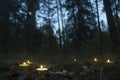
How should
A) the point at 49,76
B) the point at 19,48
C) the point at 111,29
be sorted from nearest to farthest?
the point at 49,76, the point at 111,29, the point at 19,48

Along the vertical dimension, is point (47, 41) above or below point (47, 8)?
below

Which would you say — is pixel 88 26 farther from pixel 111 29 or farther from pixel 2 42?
pixel 2 42

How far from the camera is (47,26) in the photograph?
98.4 feet

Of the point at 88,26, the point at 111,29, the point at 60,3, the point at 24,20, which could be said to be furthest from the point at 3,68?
the point at 60,3

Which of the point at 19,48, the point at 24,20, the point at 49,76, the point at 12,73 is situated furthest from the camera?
the point at 24,20

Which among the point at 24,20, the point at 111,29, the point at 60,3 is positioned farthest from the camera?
the point at 60,3

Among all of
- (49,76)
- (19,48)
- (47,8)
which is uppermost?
(47,8)

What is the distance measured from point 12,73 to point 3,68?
982 mm

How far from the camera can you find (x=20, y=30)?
22.2 metres

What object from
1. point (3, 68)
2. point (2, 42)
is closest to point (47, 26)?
point (2, 42)

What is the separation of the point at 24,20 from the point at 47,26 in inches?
290

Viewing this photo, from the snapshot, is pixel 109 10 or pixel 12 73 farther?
pixel 109 10

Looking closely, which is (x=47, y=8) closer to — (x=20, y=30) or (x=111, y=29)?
(x=20, y=30)

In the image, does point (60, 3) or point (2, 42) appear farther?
point (60, 3)
